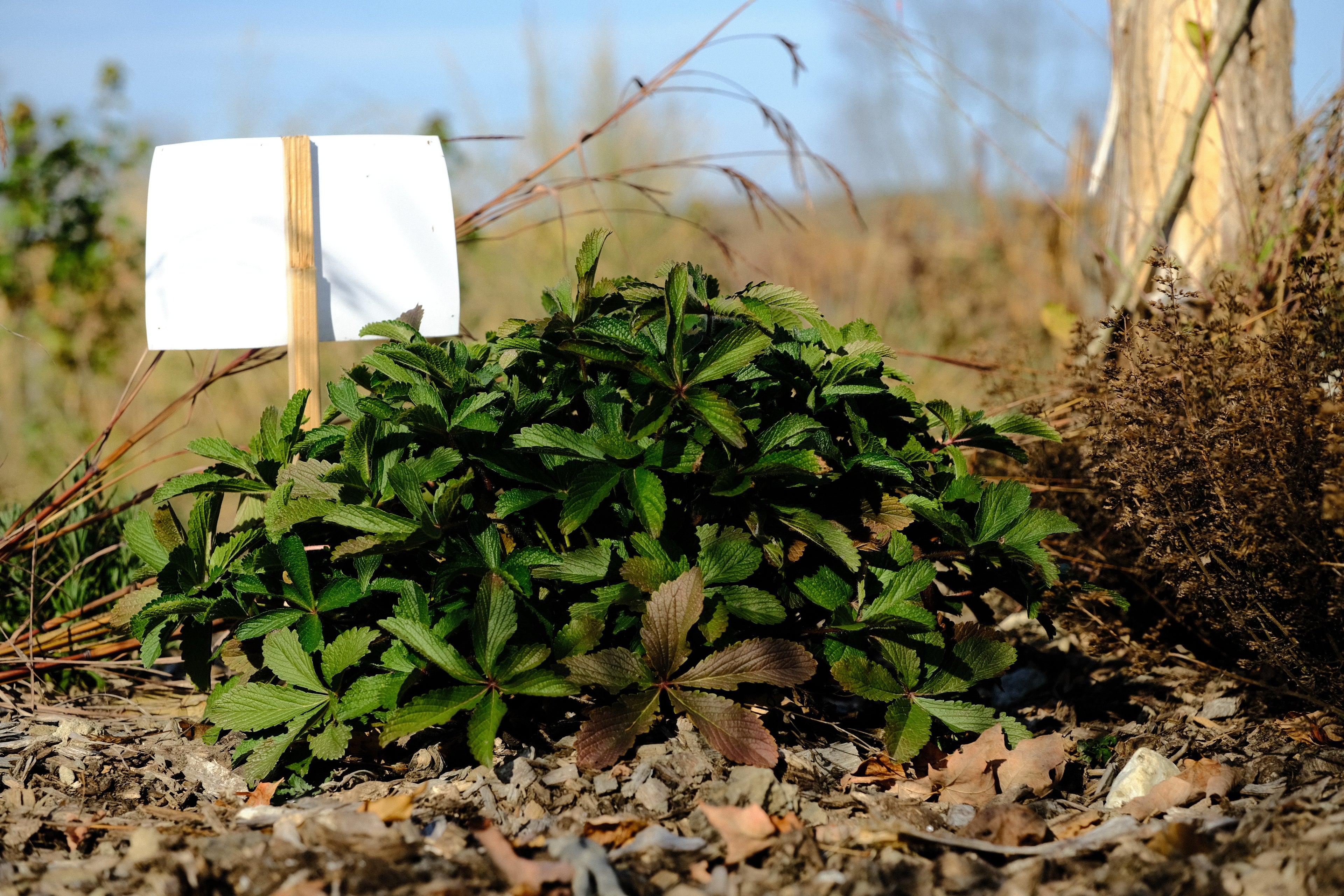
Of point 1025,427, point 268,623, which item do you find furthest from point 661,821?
point 1025,427

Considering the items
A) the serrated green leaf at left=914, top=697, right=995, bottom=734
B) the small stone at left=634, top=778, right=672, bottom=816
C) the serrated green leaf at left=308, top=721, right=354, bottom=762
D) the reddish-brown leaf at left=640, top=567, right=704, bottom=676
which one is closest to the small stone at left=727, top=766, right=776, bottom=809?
the small stone at left=634, top=778, right=672, bottom=816

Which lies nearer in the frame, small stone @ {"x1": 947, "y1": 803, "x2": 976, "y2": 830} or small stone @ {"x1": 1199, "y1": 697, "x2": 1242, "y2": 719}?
small stone @ {"x1": 947, "y1": 803, "x2": 976, "y2": 830}

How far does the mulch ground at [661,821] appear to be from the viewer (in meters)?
1.29

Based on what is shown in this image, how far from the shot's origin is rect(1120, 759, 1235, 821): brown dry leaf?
1.56 metres

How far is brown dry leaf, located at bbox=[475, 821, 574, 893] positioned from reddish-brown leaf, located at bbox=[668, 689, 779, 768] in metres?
0.31

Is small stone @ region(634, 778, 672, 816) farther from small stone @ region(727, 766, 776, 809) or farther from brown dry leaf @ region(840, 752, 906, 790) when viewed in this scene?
brown dry leaf @ region(840, 752, 906, 790)

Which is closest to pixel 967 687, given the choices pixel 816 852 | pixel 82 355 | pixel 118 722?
pixel 816 852

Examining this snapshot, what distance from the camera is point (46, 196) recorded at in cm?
612

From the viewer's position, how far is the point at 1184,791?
5.17 ft

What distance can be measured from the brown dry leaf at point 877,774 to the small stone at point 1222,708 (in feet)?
2.40

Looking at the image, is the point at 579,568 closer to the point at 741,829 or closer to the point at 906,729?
the point at 741,829

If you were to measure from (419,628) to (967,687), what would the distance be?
0.90 metres

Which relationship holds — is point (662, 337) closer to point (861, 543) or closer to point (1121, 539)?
point (861, 543)

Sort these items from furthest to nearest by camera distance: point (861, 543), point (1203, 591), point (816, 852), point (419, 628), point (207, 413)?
point (207, 413), point (1203, 591), point (861, 543), point (419, 628), point (816, 852)
